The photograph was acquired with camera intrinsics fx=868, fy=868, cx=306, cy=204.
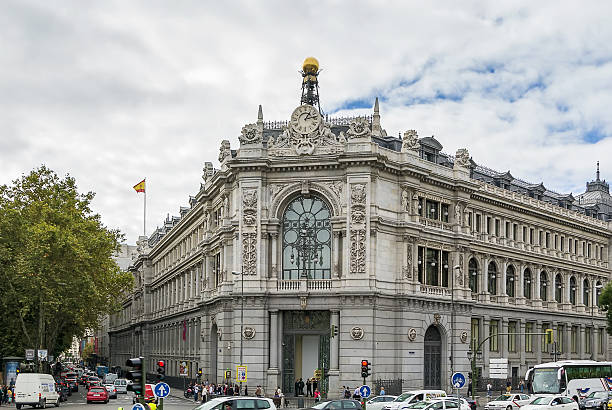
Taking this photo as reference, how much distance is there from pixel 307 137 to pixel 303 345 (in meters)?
Answer: 16.5

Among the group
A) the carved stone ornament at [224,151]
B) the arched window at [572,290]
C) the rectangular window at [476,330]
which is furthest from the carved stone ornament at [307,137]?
the arched window at [572,290]

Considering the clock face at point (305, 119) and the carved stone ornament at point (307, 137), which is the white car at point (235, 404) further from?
the clock face at point (305, 119)

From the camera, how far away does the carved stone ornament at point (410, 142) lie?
72000 millimetres

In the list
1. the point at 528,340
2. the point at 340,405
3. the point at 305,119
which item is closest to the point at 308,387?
the point at 305,119

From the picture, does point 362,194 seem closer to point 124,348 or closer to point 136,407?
point 136,407

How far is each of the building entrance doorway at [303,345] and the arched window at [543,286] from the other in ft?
111

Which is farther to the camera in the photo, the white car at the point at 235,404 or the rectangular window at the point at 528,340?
the rectangular window at the point at 528,340

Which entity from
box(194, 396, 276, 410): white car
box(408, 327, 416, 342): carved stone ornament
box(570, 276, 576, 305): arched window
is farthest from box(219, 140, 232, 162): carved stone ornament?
box(570, 276, 576, 305): arched window

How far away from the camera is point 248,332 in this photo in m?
67.5

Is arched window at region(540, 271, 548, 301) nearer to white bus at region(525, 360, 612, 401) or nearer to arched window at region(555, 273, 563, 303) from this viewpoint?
arched window at region(555, 273, 563, 303)

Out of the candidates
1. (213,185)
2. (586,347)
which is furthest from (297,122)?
(586,347)

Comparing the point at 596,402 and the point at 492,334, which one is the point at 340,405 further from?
the point at 492,334

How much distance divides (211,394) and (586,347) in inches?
1970

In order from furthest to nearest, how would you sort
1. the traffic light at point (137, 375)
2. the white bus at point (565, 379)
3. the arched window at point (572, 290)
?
the arched window at point (572, 290) → the white bus at point (565, 379) → the traffic light at point (137, 375)
